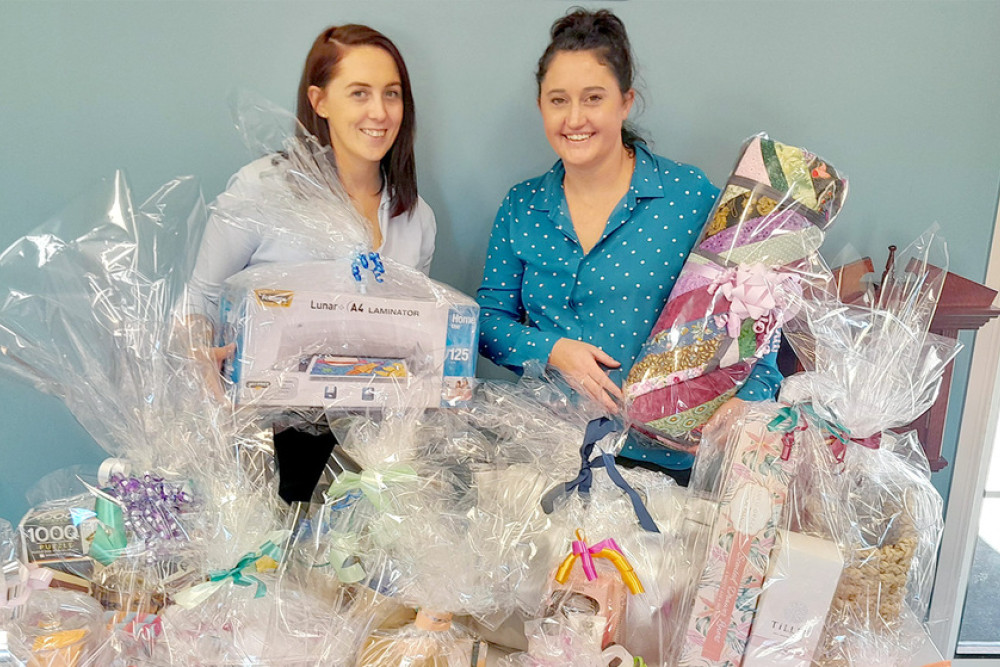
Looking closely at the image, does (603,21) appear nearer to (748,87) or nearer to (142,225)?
(748,87)

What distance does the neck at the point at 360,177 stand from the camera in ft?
4.85

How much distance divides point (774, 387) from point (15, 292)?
1276 millimetres

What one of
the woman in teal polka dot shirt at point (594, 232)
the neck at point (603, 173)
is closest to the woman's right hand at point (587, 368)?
the woman in teal polka dot shirt at point (594, 232)

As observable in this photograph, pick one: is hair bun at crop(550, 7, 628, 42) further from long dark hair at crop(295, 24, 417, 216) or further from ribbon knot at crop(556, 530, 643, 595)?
ribbon knot at crop(556, 530, 643, 595)

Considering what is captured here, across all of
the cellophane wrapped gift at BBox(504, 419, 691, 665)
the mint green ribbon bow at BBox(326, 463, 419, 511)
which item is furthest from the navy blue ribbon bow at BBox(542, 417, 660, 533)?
the mint green ribbon bow at BBox(326, 463, 419, 511)

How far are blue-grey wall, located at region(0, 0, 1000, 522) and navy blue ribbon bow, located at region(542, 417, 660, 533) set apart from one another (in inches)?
35.2

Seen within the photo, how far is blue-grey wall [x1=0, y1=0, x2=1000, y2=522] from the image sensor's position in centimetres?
158

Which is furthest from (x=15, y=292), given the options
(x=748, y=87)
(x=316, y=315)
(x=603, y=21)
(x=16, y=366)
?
(x=748, y=87)

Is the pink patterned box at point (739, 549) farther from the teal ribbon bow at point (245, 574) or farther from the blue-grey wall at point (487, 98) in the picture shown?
the blue-grey wall at point (487, 98)

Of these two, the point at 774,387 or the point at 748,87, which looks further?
the point at 748,87

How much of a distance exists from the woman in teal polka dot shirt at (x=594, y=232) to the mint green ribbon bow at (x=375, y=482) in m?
0.42

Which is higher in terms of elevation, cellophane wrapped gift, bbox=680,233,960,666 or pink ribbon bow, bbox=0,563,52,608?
cellophane wrapped gift, bbox=680,233,960,666

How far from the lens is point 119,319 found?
109 centimetres

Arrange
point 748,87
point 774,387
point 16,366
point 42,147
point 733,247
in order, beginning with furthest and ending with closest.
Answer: point 748,87 < point 42,147 < point 774,387 < point 733,247 < point 16,366
